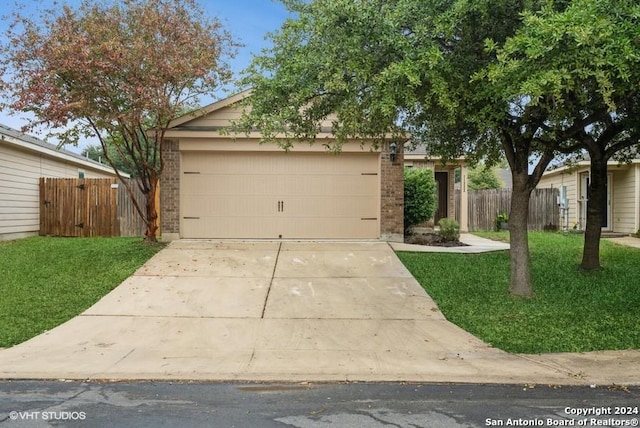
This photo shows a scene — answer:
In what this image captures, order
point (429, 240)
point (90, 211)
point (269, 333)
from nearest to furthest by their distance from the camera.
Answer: point (269, 333) → point (429, 240) → point (90, 211)

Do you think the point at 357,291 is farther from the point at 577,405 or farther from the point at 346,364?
the point at 577,405

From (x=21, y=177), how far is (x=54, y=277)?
7260 millimetres

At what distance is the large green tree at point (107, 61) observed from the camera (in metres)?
10.0

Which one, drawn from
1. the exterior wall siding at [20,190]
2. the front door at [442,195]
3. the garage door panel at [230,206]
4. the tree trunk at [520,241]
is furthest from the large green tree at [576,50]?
the exterior wall siding at [20,190]

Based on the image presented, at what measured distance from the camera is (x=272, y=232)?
13.4m

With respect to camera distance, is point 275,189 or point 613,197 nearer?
point 275,189

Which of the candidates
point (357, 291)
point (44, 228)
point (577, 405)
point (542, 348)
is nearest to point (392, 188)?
point (357, 291)

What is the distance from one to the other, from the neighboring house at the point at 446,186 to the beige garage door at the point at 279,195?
5.00 meters

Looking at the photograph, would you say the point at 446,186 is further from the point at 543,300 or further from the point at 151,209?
the point at 543,300

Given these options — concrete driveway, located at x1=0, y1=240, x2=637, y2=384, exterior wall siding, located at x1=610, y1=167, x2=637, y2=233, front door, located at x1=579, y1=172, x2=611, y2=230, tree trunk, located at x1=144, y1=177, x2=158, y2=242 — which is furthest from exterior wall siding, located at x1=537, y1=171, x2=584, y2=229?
tree trunk, located at x1=144, y1=177, x2=158, y2=242

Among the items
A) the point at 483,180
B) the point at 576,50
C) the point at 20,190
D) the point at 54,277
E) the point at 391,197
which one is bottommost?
the point at 54,277

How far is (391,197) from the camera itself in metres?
13.2

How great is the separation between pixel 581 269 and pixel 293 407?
7.80m
